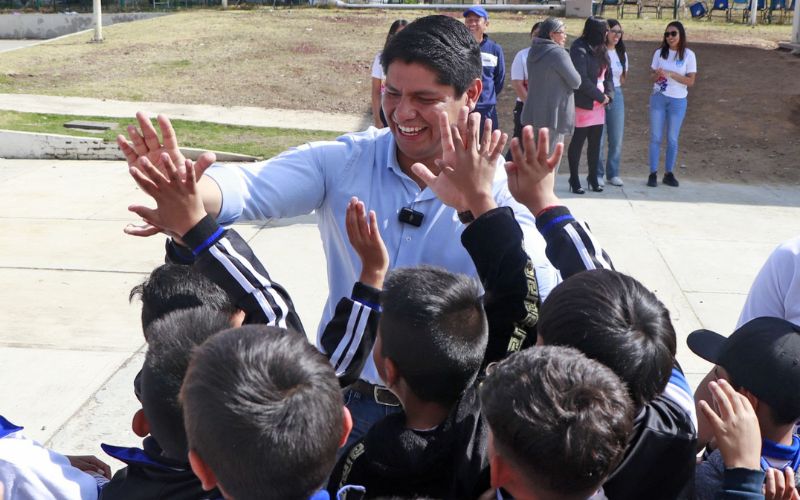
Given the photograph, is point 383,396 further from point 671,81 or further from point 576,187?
point 671,81

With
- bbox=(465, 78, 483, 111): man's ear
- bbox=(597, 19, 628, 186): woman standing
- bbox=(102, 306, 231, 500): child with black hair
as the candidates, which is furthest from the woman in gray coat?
bbox=(102, 306, 231, 500): child with black hair

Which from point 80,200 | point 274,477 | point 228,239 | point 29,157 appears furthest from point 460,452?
point 29,157

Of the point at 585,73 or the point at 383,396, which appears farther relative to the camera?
the point at 585,73

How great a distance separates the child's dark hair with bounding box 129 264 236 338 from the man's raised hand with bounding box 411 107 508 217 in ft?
2.42

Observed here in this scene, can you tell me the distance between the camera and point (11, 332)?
212 inches

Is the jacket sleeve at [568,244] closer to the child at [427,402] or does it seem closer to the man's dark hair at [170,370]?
the child at [427,402]

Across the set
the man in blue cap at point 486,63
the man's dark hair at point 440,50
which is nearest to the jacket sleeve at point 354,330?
the man's dark hair at point 440,50

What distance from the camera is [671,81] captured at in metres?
9.52

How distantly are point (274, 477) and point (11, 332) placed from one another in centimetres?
429

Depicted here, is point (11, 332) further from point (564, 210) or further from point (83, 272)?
point (564, 210)

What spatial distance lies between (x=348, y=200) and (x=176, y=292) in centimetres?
58

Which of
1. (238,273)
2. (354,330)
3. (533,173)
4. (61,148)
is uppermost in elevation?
(533,173)

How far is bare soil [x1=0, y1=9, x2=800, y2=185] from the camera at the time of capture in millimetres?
12398

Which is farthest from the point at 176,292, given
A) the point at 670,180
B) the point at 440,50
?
the point at 670,180
